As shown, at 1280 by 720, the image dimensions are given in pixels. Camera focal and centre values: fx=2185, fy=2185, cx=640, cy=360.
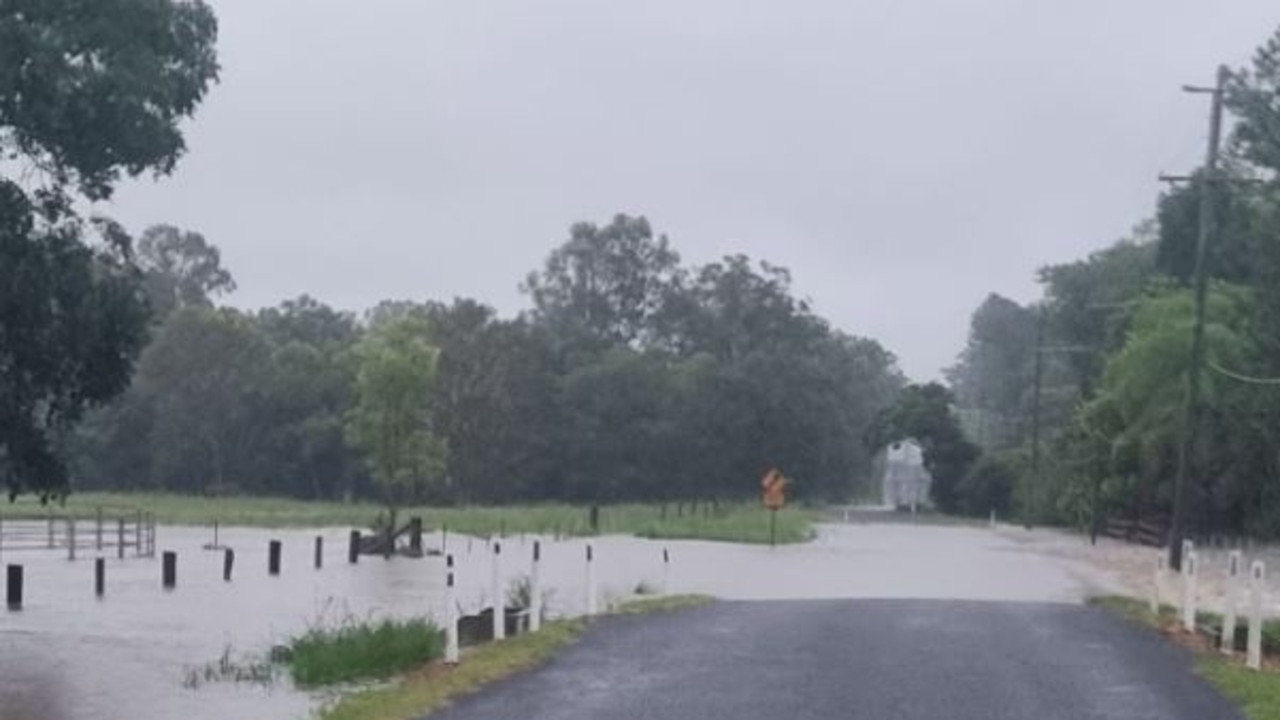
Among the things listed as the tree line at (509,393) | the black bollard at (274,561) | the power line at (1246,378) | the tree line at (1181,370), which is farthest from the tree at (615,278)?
the black bollard at (274,561)

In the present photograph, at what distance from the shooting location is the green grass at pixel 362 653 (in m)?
20.8

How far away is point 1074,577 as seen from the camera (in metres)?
46.9

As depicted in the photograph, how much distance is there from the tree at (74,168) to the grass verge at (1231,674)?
12.9m

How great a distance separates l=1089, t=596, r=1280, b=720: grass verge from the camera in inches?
684

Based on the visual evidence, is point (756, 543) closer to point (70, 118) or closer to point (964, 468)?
point (70, 118)

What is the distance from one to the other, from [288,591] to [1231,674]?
79.9 ft

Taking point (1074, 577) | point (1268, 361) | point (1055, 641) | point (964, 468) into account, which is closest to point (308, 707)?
point (1055, 641)

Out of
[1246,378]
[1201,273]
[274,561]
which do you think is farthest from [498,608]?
[1246,378]

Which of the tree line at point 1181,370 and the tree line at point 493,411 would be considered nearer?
the tree line at point 1181,370

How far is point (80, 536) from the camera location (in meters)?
64.4

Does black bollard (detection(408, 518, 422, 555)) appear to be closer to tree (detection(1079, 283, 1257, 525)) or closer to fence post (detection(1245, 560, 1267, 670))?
tree (detection(1079, 283, 1257, 525))

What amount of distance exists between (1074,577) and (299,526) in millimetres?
40147

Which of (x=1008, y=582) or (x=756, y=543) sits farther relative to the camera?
(x=756, y=543)

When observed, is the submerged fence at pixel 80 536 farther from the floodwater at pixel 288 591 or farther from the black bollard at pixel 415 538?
the black bollard at pixel 415 538
